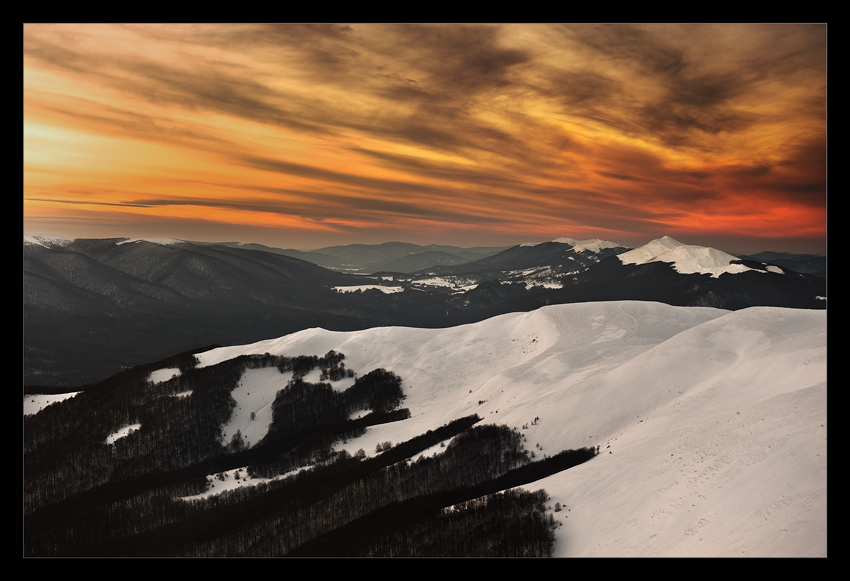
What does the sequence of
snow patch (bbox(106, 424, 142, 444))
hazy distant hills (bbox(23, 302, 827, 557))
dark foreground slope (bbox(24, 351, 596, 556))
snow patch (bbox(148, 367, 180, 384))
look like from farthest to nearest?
1. snow patch (bbox(148, 367, 180, 384))
2. snow patch (bbox(106, 424, 142, 444))
3. dark foreground slope (bbox(24, 351, 596, 556))
4. hazy distant hills (bbox(23, 302, 827, 557))

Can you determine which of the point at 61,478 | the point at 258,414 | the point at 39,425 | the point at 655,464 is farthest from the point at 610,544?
the point at 39,425

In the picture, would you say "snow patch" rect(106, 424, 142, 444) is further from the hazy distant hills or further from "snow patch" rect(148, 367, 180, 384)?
"snow patch" rect(148, 367, 180, 384)

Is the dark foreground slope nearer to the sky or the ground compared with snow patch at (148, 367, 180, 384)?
nearer to the ground

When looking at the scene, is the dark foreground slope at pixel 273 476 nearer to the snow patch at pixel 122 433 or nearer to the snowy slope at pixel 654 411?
the snow patch at pixel 122 433

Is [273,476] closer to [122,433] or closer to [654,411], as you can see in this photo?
[122,433]

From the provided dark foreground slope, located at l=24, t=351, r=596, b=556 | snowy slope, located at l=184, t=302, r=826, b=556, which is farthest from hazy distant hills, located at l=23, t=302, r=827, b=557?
dark foreground slope, located at l=24, t=351, r=596, b=556

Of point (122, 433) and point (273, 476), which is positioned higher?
point (122, 433)

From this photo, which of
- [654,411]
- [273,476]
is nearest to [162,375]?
[273,476]

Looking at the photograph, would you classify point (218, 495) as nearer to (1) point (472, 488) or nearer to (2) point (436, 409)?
(2) point (436, 409)
